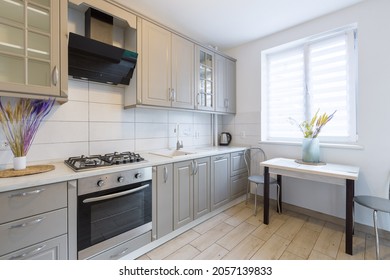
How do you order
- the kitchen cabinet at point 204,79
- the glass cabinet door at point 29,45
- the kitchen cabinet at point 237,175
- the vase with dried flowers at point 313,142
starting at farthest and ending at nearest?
the kitchen cabinet at point 237,175 → the kitchen cabinet at point 204,79 → the vase with dried flowers at point 313,142 → the glass cabinet door at point 29,45

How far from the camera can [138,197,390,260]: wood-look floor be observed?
1636 millimetres

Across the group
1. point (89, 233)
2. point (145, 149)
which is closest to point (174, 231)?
point (89, 233)

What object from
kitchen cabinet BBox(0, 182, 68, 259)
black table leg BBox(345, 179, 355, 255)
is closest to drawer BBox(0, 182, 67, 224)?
kitchen cabinet BBox(0, 182, 68, 259)

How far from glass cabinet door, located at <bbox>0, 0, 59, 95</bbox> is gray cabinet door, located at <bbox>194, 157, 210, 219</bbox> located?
5.02 feet

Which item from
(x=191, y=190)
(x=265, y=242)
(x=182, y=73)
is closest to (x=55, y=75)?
(x=182, y=73)

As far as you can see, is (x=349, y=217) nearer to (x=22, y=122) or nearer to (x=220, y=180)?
(x=220, y=180)

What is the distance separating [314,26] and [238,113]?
4.85 feet

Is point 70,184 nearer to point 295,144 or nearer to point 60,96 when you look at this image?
point 60,96

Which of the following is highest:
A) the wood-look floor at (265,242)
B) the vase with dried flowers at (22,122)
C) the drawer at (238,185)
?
the vase with dried flowers at (22,122)

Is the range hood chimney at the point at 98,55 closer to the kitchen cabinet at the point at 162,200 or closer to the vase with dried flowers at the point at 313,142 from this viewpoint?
the kitchen cabinet at the point at 162,200

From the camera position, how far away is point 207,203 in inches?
88.7

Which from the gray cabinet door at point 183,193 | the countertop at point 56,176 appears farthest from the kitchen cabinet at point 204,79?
the countertop at point 56,176

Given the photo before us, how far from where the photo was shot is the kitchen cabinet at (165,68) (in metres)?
1.89

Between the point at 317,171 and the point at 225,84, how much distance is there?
1.78 meters
